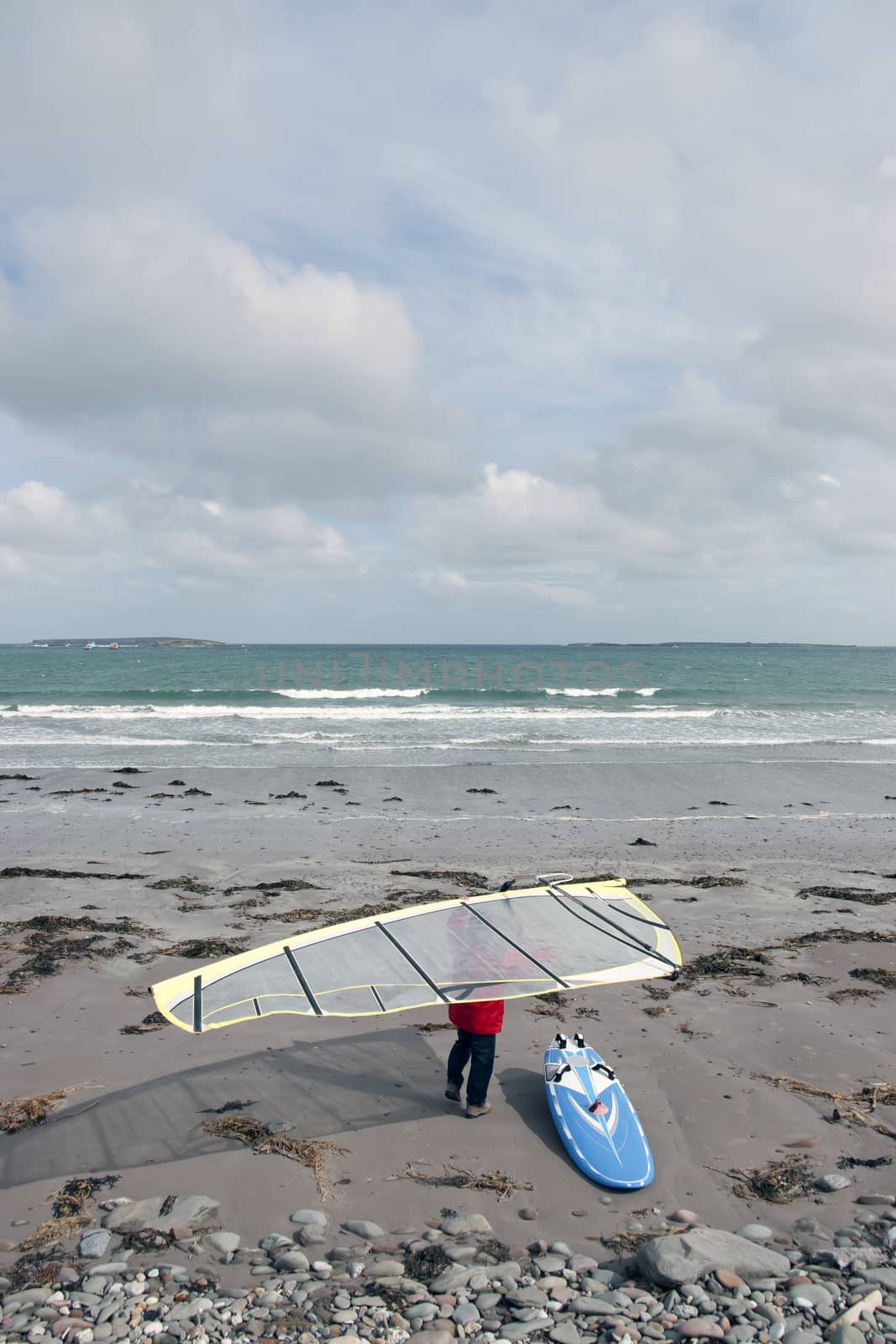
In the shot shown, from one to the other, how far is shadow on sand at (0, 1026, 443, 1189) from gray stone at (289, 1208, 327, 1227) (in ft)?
2.46

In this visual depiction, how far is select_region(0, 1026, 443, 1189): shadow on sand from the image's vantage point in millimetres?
4742

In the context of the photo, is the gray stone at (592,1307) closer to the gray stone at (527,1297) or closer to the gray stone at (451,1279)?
the gray stone at (527,1297)

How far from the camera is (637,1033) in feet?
20.7

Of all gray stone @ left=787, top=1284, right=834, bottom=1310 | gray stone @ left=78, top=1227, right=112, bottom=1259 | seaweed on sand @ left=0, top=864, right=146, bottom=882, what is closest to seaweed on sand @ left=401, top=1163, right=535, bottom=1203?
gray stone @ left=787, top=1284, right=834, bottom=1310

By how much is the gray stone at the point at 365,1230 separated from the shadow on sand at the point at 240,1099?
900 mm

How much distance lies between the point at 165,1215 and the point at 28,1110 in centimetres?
158

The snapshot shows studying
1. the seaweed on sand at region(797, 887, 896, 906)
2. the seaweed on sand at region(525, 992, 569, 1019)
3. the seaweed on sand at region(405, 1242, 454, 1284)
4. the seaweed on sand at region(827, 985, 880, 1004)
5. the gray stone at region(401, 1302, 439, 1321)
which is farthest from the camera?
the seaweed on sand at region(797, 887, 896, 906)

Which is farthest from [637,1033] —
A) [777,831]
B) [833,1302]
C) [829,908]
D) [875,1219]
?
[777,831]

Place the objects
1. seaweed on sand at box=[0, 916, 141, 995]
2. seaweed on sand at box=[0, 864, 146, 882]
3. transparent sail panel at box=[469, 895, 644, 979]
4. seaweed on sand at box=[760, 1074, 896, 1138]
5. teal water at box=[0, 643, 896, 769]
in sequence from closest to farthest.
Answer: 1. seaweed on sand at box=[760, 1074, 896, 1138]
2. transparent sail panel at box=[469, 895, 644, 979]
3. seaweed on sand at box=[0, 916, 141, 995]
4. seaweed on sand at box=[0, 864, 146, 882]
5. teal water at box=[0, 643, 896, 769]

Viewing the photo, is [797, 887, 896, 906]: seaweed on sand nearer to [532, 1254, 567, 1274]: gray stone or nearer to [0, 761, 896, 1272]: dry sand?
[0, 761, 896, 1272]: dry sand

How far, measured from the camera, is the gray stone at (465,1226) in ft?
13.3

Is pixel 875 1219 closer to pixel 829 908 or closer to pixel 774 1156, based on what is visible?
pixel 774 1156

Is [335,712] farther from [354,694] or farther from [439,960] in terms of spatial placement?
[439,960]

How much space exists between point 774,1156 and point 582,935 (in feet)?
5.43
